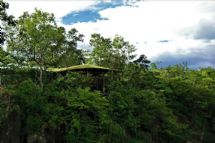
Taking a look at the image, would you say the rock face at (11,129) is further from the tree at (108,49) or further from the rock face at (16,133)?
the tree at (108,49)

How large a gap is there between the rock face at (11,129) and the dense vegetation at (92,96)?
0.06 meters

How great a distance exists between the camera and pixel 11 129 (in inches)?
1104

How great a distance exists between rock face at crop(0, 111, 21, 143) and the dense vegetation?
0.20 ft

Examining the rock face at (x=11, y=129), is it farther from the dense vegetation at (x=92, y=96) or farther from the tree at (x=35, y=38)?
the tree at (x=35, y=38)

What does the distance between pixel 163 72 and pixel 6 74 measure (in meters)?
19.0

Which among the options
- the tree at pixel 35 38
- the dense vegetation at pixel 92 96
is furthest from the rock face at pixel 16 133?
the tree at pixel 35 38

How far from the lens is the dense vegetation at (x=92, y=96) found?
94.9 ft

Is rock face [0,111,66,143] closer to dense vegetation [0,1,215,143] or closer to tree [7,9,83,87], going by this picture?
dense vegetation [0,1,215,143]

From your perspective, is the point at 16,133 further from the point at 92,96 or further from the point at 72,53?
the point at 72,53

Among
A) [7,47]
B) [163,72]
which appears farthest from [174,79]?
[7,47]

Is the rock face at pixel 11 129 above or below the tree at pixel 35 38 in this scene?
below

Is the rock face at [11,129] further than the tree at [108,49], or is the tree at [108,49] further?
the tree at [108,49]

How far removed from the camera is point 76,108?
3141 cm

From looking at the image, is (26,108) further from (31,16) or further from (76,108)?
(31,16)
